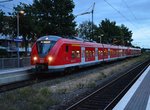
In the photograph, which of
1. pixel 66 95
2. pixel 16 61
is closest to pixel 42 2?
pixel 16 61

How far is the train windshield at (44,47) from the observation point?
23.2 m

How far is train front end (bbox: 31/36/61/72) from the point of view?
22.8 m

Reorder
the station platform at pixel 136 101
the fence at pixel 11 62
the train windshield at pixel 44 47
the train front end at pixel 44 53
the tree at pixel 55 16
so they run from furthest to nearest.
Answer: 1. the tree at pixel 55 16
2. the fence at pixel 11 62
3. the train windshield at pixel 44 47
4. the train front end at pixel 44 53
5. the station platform at pixel 136 101

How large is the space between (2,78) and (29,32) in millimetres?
23406

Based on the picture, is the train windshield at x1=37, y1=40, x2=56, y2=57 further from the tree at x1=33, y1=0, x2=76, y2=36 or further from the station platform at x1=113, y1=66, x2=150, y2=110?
the tree at x1=33, y1=0, x2=76, y2=36

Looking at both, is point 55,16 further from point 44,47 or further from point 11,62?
point 44,47

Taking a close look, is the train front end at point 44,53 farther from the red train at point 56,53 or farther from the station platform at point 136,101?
the station platform at point 136,101

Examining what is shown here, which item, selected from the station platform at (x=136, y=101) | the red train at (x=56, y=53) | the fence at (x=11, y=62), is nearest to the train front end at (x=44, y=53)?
the red train at (x=56, y=53)

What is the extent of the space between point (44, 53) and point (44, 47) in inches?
21.0

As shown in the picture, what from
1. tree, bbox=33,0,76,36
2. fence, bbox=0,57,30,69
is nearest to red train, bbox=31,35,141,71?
fence, bbox=0,57,30,69

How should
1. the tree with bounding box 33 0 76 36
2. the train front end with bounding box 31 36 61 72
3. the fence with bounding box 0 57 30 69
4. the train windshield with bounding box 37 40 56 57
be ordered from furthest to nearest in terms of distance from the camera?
1. the tree with bounding box 33 0 76 36
2. the fence with bounding box 0 57 30 69
3. the train windshield with bounding box 37 40 56 57
4. the train front end with bounding box 31 36 61 72

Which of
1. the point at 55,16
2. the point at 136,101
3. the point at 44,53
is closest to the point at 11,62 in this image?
the point at 44,53

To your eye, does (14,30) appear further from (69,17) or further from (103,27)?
(103,27)

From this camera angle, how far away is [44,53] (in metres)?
23.2
